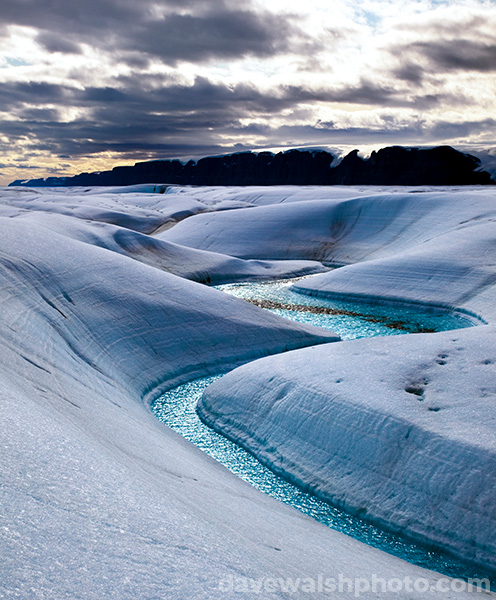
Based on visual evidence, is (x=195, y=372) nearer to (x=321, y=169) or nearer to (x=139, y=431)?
(x=139, y=431)

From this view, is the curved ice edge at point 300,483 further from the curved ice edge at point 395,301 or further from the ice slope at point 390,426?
the curved ice edge at point 395,301

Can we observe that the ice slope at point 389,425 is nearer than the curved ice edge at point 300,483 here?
No

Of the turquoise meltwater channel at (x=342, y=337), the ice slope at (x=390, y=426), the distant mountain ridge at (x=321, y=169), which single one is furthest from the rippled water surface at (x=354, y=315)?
the distant mountain ridge at (x=321, y=169)

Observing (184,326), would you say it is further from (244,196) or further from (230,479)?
(244,196)

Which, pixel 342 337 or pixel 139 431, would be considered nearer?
pixel 139 431

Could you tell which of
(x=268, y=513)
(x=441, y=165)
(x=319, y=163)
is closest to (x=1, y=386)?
(x=268, y=513)

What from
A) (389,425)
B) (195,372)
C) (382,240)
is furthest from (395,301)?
(389,425)

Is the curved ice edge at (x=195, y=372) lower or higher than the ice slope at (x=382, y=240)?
lower
